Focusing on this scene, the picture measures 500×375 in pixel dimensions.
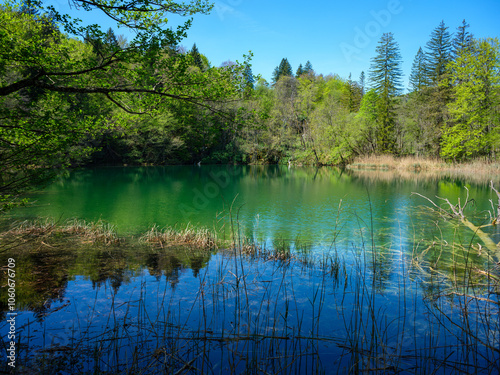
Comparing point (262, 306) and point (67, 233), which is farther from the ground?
point (67, 233)

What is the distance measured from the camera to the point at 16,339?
372 cm

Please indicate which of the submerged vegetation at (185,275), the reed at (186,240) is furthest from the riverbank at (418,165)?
the reed at (186,240)

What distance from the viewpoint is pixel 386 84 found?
4388 centimetres

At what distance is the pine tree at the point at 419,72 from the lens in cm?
4578

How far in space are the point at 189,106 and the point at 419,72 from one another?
49.9m

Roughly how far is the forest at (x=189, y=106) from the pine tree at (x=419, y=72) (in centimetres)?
21

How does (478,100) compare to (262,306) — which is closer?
(262,306)

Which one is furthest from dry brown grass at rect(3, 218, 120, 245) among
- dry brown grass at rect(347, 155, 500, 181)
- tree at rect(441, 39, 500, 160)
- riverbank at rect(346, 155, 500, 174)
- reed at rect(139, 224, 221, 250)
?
tree at rect(441, 39, 500, 160)

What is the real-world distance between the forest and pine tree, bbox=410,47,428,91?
8.2 inches

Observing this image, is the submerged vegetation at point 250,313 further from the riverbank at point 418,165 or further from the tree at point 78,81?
the riverbank at point 418,165

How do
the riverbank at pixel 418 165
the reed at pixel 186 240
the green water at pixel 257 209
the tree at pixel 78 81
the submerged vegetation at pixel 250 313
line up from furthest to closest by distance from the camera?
the riverbank at pixel 418 165 → the green water at pixel 257 209 → the reed at pixel 186 240 → the tree at pixel 78 81 → the submerged vegetation at pixel 250 313

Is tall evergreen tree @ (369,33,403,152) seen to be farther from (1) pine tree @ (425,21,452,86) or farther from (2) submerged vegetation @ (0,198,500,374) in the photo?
(2) submerged vegetation @ (0,198,500,374)

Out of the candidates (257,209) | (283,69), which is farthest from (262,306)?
(283,69)

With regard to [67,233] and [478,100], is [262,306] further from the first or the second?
[478,100]
